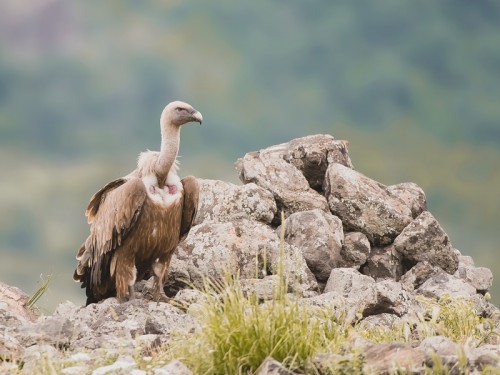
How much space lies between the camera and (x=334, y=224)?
16.3 meters

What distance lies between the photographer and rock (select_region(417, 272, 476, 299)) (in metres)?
14.9

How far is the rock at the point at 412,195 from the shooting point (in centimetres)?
1819

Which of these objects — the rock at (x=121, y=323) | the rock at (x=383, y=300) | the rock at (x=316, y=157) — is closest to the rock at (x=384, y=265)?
the rock at (x=316, y=157)

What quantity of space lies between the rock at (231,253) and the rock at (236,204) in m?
0.92

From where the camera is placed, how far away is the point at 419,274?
54.3 feet

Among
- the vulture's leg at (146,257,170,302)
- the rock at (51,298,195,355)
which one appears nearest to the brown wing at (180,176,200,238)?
the vulture's leg at (146,257,170,302)

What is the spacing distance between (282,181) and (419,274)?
2945 millimetres

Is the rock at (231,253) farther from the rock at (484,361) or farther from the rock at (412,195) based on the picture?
the rock at (484,361)

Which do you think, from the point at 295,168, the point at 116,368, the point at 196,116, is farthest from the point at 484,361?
the point at 295,168

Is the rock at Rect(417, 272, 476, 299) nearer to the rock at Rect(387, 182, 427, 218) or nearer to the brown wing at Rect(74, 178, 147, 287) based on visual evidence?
the rock at Rect(387, 182, 427, 218)

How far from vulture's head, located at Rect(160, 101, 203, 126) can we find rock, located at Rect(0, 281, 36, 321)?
11.2 feet

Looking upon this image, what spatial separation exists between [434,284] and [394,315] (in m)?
3.35

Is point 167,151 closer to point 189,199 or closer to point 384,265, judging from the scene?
point 189,199

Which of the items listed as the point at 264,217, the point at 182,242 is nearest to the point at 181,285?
the point at 182,242
